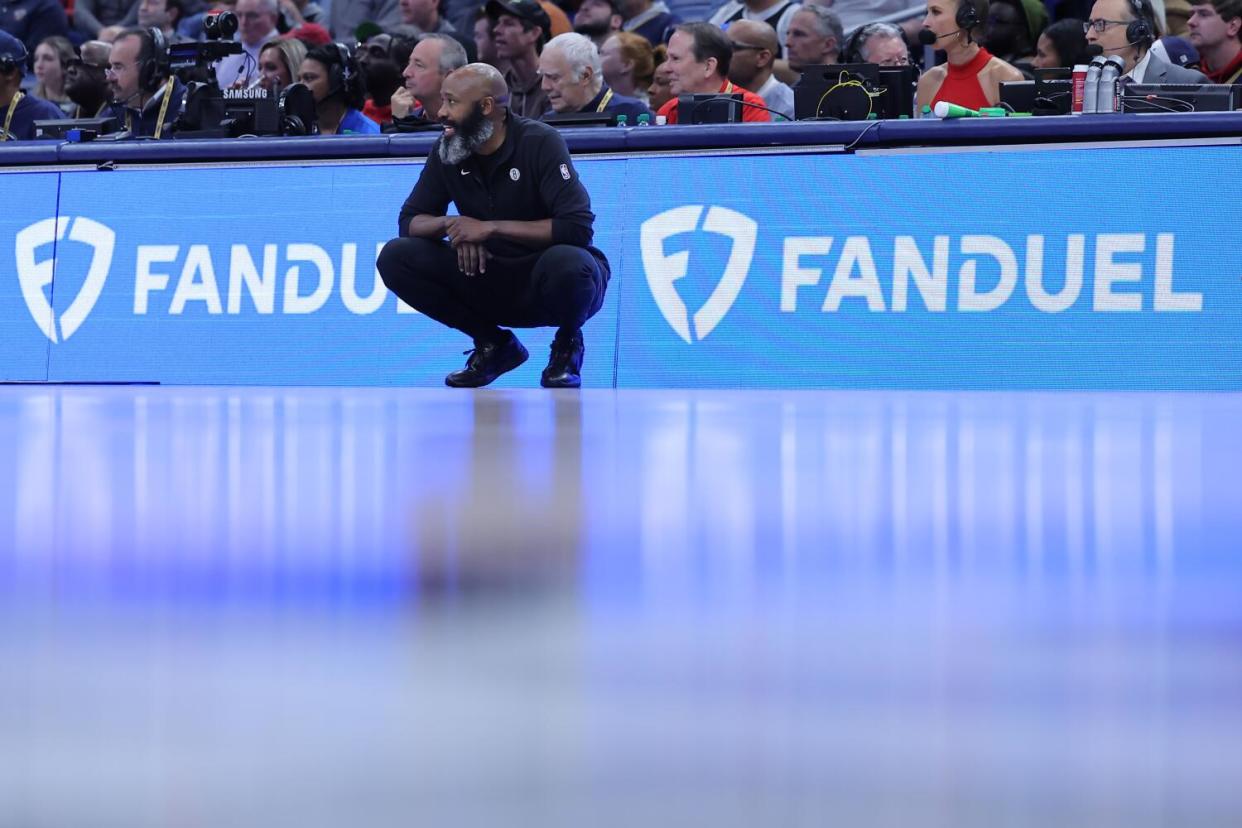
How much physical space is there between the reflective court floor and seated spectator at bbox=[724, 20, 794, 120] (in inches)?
202

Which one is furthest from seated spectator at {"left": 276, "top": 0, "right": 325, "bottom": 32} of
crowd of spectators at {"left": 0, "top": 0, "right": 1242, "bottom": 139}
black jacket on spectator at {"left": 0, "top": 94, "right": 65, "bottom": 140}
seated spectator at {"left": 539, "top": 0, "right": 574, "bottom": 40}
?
black jacket on spectator at {"left": 0, "top": 94, "right": 65, "bottom": 140}

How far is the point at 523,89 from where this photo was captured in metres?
7.08

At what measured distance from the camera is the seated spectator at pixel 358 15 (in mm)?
9023

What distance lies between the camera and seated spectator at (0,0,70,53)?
9.42m

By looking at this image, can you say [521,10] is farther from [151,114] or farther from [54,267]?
[54,267]

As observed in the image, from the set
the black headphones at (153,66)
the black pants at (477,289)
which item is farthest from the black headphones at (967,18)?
the black headphones at (153,66)

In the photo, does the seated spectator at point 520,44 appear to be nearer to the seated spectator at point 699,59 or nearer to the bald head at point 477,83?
the seated spectator at point 699,59

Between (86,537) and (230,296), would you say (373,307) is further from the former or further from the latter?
(86,537)

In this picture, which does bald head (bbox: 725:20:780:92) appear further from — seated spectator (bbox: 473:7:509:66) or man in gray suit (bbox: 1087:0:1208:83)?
man in gray suit (bbox: 1087:0:1208:83)

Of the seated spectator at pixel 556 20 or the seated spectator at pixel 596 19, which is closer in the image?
the seated spectator at pixel 556 20

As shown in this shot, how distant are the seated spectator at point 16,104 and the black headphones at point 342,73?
4.52 ft

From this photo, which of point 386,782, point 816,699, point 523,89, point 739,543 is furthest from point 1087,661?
point 523,89

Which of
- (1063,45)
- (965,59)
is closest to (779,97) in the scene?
(965,59)

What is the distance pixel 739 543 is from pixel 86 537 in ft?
1.28
